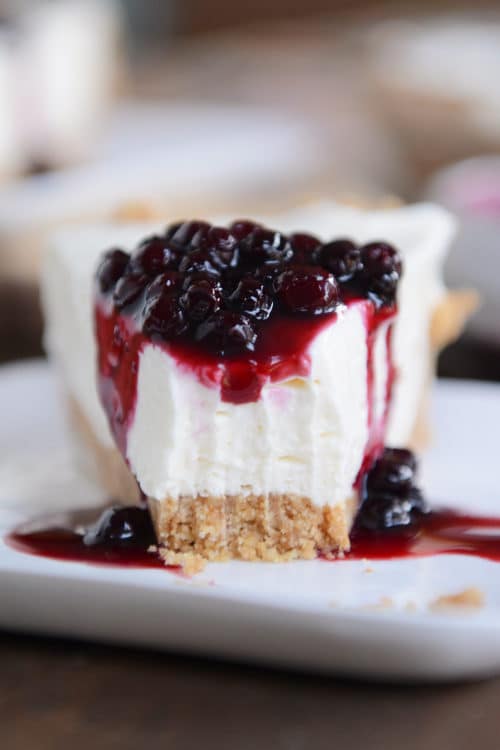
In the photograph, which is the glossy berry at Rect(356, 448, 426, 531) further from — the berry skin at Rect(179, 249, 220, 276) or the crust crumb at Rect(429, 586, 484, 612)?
the berry skin at Rect(179, 249, 220, 276)

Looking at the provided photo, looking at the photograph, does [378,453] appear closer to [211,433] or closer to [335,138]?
[211,433]

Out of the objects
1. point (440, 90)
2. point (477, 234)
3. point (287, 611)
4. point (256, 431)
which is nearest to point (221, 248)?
point (256, 431)

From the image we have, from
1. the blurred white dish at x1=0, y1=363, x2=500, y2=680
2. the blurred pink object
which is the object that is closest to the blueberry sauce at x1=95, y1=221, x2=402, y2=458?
the blurred white dish at x1=0, y1=363, x2=500, y2=680

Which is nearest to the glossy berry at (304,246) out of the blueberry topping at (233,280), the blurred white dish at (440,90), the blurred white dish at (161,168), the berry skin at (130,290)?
the blueberry topping at (233,280)

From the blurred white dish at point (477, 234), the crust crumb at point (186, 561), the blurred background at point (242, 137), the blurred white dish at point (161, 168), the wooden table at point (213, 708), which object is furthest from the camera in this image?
the blurred white dish at point (161, 168)

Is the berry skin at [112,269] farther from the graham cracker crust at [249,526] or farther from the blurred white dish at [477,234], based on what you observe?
the blurred white dish at [477,234]

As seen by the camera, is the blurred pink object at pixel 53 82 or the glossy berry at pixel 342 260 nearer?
the glossy berry at pixel 342 260

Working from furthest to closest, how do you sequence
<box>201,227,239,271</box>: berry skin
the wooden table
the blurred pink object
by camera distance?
the blurred pink object
<box>201,227,239,271</box>: berry skin
the wooden table
